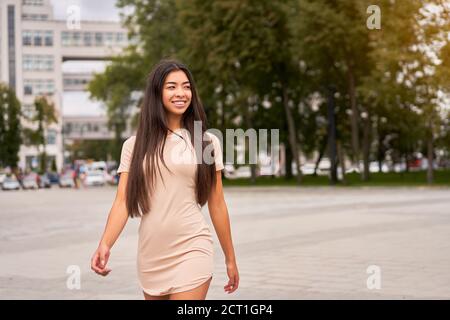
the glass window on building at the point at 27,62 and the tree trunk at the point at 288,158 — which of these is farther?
the glass window on building at the point at 27,62

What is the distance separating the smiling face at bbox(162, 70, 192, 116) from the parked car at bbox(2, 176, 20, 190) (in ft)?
188

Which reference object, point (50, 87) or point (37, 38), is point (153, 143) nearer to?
point (37, 38)

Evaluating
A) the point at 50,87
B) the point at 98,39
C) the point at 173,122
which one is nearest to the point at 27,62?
the point at 50,87

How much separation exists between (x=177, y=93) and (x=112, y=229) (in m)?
0.79

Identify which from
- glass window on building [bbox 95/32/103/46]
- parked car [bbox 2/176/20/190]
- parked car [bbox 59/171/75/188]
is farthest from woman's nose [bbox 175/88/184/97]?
glass window on building [bbox 95/32/103/46]

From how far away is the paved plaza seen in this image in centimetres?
880

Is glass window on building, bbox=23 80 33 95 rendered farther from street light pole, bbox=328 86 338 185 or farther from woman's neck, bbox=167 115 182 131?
woman's neck, bbox=167 115 182 131

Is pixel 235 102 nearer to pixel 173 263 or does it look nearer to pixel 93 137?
pixel 173 263

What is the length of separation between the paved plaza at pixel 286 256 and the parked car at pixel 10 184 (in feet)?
128

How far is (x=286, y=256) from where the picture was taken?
11891 millimetres

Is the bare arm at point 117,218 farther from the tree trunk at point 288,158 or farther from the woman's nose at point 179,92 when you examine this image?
the tree trunk at point 288,158

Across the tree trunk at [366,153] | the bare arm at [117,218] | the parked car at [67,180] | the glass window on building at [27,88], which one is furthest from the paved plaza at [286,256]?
the glass window on building at [27,88]

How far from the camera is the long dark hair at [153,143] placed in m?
4.19
